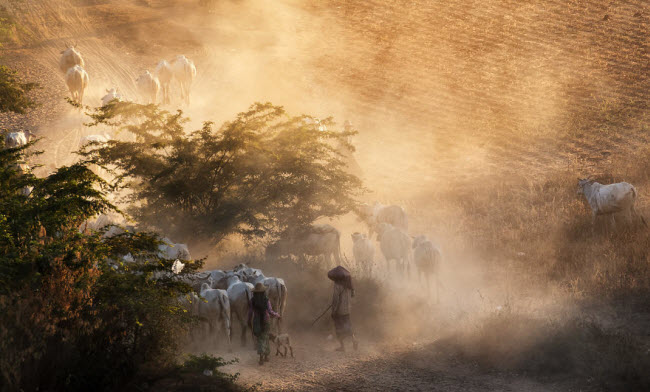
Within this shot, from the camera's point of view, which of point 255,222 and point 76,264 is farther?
point 255,222

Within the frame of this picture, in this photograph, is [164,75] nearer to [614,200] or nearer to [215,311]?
[215,311]

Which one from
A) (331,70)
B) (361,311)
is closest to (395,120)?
(331,70)

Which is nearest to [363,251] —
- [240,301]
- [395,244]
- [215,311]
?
[395,244]

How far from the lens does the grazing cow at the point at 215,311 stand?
39.2 ft

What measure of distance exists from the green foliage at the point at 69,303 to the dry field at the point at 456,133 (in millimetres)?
2887

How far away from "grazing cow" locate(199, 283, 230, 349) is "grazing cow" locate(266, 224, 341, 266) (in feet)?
15.8

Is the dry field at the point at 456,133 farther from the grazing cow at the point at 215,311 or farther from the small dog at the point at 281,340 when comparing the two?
the grazing cow at the point at 215,311

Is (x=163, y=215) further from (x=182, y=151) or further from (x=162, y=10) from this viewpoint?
(x=162, y=10)

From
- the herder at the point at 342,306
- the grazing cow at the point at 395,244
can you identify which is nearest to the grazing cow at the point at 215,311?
the herder at the point at 342,306

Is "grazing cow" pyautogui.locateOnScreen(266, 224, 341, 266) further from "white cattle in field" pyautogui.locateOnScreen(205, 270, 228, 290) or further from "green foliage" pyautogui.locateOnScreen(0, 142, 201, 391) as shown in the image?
"green foliage" pyautogui.locateOnScreen(0, 142, 201, 391)

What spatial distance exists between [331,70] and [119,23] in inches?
721

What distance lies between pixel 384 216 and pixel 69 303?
12813 mm

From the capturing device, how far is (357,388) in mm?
9812

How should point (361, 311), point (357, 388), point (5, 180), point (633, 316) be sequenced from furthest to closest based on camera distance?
1. point (361, 311)
2. point (633, 316)
3. point (357, 388)
4. point (5, 180)
